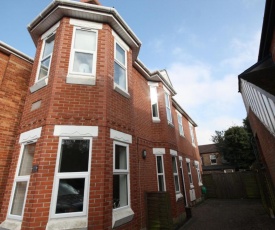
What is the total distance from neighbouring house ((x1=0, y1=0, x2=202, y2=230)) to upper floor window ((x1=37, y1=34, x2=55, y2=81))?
0.11ft

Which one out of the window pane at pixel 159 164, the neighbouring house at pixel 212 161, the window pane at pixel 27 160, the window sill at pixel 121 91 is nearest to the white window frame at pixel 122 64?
the window sill at pixel 121 91

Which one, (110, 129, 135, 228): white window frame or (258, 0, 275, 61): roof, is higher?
(258, 0, 275, 61): roof

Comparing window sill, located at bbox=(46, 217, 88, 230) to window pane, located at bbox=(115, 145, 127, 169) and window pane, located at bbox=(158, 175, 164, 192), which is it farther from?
window pane, located at bbox=(158, 175, 164, 192)

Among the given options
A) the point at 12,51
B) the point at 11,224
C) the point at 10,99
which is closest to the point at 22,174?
the point at 11,224

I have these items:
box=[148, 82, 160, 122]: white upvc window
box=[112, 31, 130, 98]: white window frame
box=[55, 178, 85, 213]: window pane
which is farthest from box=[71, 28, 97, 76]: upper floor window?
box=[148, 82, 160, 122]: white upvc window

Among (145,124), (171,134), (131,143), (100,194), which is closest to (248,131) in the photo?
(171,134)

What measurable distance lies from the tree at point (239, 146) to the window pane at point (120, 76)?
76.4 ft

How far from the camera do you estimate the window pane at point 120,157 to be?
510 cm

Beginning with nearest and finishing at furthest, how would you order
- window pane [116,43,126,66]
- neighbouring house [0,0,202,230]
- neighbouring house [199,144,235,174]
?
1. neighbouring house [0,0,202,230]
2. window pane [116,43,126,66]
3. neighbouring house [199,144,235,174]

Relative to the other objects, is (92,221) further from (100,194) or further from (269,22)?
(269,22)

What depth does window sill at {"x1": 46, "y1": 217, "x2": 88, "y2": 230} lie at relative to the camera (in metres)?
3.51

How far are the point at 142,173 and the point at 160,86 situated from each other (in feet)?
17.1

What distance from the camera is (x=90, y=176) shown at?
163 inches

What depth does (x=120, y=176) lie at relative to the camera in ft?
16.6
